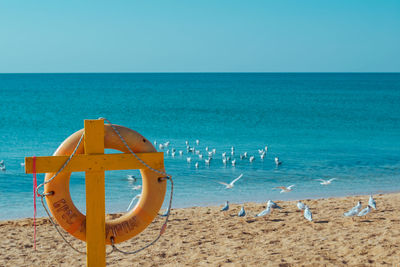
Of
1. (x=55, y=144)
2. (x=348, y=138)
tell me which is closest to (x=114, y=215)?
(x=55, y=144)

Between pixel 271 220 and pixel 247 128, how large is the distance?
22.6 m

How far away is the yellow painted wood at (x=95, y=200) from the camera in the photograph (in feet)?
13.3

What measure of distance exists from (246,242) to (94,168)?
13.3ft

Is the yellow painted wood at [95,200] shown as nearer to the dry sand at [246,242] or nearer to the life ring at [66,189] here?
the life ring at [66,189]

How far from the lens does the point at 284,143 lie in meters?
24.5

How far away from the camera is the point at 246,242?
7438 millimetres

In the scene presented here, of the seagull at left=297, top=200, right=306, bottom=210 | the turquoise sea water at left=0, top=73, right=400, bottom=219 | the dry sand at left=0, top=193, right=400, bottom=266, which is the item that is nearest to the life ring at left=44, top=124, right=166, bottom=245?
the dry sand at left=0, top=193, right=400, bottom=266

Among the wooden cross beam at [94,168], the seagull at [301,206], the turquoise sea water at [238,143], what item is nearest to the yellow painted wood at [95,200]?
the wooden cross beam at [94,168]

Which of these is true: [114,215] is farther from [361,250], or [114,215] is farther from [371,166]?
[371,166]

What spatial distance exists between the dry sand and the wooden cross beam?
2.48m

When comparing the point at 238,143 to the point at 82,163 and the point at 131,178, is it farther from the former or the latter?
the point at 82,163

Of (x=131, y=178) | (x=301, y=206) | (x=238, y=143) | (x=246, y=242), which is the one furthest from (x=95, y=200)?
(x=238, y=143)

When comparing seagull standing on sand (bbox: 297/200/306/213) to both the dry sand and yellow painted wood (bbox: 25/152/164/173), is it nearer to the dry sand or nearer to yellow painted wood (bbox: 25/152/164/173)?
the dry sand

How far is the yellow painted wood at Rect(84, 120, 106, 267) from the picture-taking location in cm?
406
